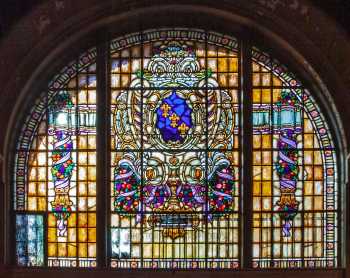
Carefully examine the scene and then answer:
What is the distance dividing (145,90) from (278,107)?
82.6 inches

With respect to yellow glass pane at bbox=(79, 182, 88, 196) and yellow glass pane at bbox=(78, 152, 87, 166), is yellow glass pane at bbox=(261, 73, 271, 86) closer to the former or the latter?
yellow glass pane at bbox=(78, 152, 87, 166)

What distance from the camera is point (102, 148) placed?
13594 millimetres

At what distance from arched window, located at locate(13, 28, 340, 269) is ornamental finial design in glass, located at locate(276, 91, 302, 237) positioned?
2 centimetres

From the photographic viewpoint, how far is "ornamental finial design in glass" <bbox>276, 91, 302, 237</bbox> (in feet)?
44.7

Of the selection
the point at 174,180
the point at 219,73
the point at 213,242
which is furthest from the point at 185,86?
the point at 213,242

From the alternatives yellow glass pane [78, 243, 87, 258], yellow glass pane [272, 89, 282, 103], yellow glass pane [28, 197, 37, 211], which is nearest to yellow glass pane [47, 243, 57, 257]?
yellow glass pane [78, 243, 87, 258]

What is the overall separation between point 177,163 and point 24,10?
3.32 meters

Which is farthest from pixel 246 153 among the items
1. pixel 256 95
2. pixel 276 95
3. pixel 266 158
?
pixel 276 95

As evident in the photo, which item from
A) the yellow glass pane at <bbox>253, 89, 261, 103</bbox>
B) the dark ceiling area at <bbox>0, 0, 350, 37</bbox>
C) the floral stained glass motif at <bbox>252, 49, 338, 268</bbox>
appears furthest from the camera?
the yellow glass pane at <bbox>253, 89, 261, 103</bbox>

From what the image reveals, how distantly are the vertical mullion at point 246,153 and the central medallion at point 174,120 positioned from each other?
89 cm

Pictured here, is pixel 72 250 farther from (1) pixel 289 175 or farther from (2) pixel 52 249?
(1) pixel 289 175

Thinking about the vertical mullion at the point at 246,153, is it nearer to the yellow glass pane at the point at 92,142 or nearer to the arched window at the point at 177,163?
the arched window at the point at 177,163

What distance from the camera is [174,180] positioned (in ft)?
44.8

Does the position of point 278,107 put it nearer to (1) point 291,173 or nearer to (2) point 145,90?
(1) point 291,173
